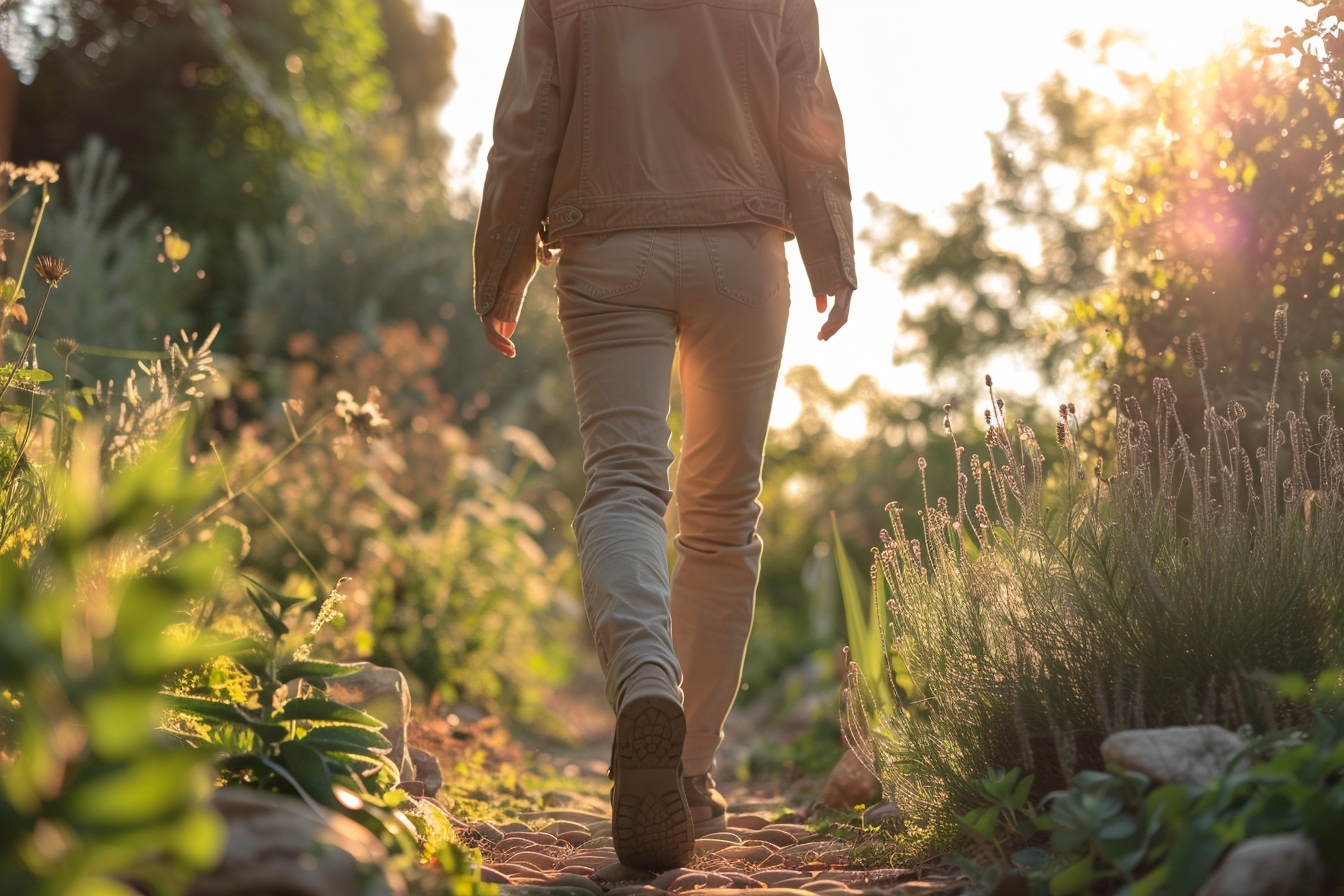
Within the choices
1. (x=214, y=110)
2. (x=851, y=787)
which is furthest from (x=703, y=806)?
(x=214, y=110)

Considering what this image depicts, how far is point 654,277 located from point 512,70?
65cm

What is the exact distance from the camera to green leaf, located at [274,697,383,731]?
68.7 inches

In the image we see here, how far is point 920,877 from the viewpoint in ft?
6.46

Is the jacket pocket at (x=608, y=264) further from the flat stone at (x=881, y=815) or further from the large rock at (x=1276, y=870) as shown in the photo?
the large rock at (x=1276, y=870)

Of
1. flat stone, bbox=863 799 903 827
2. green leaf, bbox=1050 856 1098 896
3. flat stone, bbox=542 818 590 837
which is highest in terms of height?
green leaf, bbox=1050 856 1098 896

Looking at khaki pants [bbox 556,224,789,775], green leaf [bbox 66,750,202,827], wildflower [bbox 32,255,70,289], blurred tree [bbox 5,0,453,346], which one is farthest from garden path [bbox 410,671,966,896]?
blurred tree [bbox 5,0,453,346]

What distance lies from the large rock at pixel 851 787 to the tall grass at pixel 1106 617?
0.72 metres

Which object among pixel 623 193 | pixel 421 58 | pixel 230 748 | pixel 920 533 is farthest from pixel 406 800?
pixel 421 58

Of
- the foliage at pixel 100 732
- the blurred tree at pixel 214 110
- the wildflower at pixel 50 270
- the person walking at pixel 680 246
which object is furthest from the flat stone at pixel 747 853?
the blurred tree at pixel 214 110

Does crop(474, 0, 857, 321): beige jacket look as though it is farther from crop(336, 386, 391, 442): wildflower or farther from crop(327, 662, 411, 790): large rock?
crop(327, 662, 411, 790): large rock

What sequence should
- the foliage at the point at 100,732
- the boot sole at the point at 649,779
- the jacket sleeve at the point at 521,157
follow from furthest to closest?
1. the jacket sleeve at the point at 521,157
2. the boot sole at the point at 649,779
3. the foliage at the point at 100,732

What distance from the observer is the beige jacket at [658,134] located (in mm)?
2488

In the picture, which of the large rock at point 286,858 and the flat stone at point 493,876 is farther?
the flat stone at point 493,876

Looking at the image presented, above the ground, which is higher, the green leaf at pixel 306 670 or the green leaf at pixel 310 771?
the green leaf at pixel 306 670
